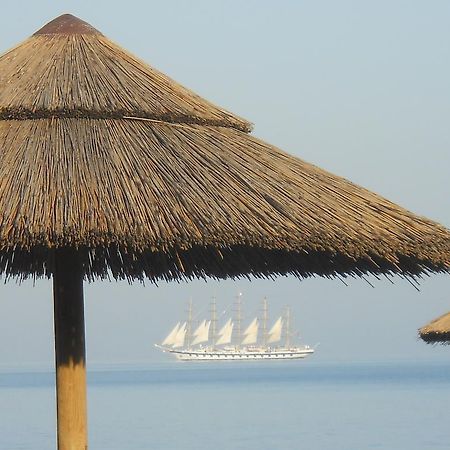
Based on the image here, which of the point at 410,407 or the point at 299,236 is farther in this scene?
the point at 410,407

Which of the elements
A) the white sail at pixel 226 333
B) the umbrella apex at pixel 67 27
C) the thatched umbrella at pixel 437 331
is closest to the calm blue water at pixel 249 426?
the thatched umbrella at pixel 437 331

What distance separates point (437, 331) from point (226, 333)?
8923cm

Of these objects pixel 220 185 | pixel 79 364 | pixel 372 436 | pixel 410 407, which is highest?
pixel 410 407

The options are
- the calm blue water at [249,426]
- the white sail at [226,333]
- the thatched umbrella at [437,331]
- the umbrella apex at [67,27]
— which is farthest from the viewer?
the white sail at [226,333]

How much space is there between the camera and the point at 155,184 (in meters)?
5.32

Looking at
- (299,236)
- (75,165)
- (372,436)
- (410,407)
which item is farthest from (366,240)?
(410,407)

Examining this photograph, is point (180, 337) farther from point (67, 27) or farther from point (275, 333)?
point (67, 27)

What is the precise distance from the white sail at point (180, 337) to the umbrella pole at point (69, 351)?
95.9 metres

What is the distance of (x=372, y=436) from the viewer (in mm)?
26219

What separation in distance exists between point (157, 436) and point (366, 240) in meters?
21.4

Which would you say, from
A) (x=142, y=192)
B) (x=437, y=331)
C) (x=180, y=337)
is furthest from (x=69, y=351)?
(x=180, y=337)

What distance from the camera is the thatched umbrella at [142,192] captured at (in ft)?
16.8

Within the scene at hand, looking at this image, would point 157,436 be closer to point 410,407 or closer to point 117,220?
point 410,407

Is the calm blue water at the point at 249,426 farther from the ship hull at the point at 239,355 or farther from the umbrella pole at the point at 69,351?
the ship hull at the point at 239,355
